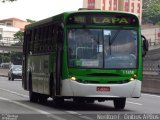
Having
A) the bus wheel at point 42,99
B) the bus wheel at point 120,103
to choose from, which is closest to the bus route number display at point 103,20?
the bus wheel at point 120,103

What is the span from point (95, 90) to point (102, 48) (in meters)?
1.37

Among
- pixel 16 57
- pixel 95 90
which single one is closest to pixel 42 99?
pixel 95 90

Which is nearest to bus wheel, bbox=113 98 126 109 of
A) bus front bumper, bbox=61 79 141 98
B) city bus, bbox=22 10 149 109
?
city bus, bbox=22 10 149 109

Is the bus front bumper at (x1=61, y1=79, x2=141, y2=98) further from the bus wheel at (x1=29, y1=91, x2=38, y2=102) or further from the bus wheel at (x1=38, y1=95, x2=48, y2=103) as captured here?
the bus wheel at (x1=29, y1=91, x2=38, y2=102)

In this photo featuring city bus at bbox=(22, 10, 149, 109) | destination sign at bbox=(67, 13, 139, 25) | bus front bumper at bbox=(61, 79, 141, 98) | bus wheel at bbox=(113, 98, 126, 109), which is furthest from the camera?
bus wheel at bbox=(113, 98, 126, 109)

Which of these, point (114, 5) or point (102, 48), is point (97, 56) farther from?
point (114, 5)

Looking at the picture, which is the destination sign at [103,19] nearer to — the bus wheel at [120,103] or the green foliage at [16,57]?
the bus wheel at [120,103]

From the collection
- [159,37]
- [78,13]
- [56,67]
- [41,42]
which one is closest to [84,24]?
[78,13]

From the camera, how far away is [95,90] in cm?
1916

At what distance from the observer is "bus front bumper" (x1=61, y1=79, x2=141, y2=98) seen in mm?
19125

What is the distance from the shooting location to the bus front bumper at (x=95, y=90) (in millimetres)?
19125

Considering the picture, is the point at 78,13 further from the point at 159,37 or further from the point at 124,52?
the point at 159,37

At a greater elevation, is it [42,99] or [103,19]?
[103,19]

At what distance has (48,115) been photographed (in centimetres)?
1714
